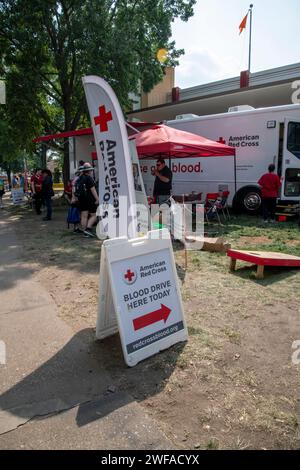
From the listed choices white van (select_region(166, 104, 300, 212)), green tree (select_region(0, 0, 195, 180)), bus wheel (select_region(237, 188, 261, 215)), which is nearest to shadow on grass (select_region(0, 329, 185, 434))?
white van (select_region(166, 104, 300, 212))

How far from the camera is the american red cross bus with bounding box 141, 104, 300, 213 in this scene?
11094mm

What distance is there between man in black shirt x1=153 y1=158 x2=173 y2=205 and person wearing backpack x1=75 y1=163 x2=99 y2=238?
5.37ft

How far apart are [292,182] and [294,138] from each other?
1.31m

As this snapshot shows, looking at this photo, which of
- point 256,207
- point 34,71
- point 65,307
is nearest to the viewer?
point 65,307

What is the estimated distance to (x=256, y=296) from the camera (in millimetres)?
4953

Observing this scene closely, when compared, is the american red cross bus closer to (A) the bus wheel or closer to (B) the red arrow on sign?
(A) the bus wheel

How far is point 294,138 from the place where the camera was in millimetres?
11008

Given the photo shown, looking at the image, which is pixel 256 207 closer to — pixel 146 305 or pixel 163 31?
pixel 146 305

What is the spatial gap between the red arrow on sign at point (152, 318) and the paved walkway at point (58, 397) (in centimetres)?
50

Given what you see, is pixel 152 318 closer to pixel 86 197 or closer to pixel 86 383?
pixel 86 383

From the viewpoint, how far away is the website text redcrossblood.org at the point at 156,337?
336 cm

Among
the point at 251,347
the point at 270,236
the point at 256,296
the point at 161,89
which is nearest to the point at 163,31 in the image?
the point at 161,89

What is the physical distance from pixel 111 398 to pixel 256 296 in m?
2.74

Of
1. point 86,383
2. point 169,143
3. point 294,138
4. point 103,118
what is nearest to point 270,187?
point 294,138
